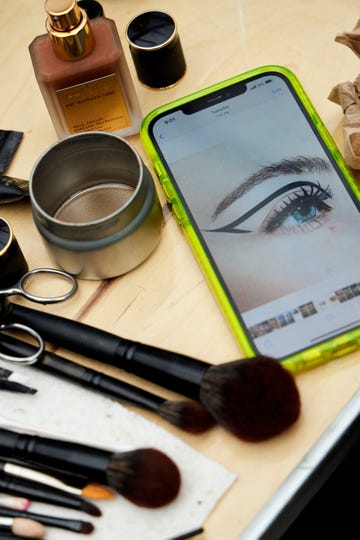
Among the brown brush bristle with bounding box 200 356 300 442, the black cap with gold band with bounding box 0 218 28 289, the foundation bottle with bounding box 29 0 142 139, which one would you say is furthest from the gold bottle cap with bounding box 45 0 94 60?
the brown brush bristle with bounding box 200 356 300 442

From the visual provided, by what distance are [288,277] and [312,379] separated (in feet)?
0.23

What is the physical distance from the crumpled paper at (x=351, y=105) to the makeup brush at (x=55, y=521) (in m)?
0.31

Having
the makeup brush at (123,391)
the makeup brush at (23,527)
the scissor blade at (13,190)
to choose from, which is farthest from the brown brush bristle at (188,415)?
the scissor blade at (13,190)

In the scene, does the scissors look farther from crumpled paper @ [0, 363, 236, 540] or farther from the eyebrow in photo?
the eyebrow in photo

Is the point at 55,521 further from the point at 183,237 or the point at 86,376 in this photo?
the point at 183,237

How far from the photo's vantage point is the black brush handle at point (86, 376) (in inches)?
20.0

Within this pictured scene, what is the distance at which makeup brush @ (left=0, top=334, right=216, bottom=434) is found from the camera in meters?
0.49

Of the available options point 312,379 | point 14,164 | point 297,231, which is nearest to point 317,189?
point 297,231

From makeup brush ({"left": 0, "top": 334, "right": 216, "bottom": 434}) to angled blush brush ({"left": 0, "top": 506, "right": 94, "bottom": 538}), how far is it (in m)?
0.08

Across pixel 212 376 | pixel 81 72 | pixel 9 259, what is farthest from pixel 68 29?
pixel 212 376

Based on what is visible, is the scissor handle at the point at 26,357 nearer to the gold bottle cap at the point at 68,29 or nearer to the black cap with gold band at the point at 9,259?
the black cap with gold band at the point at 9,259

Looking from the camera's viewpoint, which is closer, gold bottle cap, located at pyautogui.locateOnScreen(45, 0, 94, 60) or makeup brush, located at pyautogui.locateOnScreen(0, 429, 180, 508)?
makeup brush, located at pyautogui.locateOnScreen(0, 429, 180, 508)

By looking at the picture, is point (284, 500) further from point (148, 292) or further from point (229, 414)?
point (148, 292)

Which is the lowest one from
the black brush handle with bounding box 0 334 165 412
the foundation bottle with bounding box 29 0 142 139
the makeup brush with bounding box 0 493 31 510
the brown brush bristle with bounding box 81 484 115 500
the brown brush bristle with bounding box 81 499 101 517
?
the brown brush bristle with bounding box 81 499 101 517
